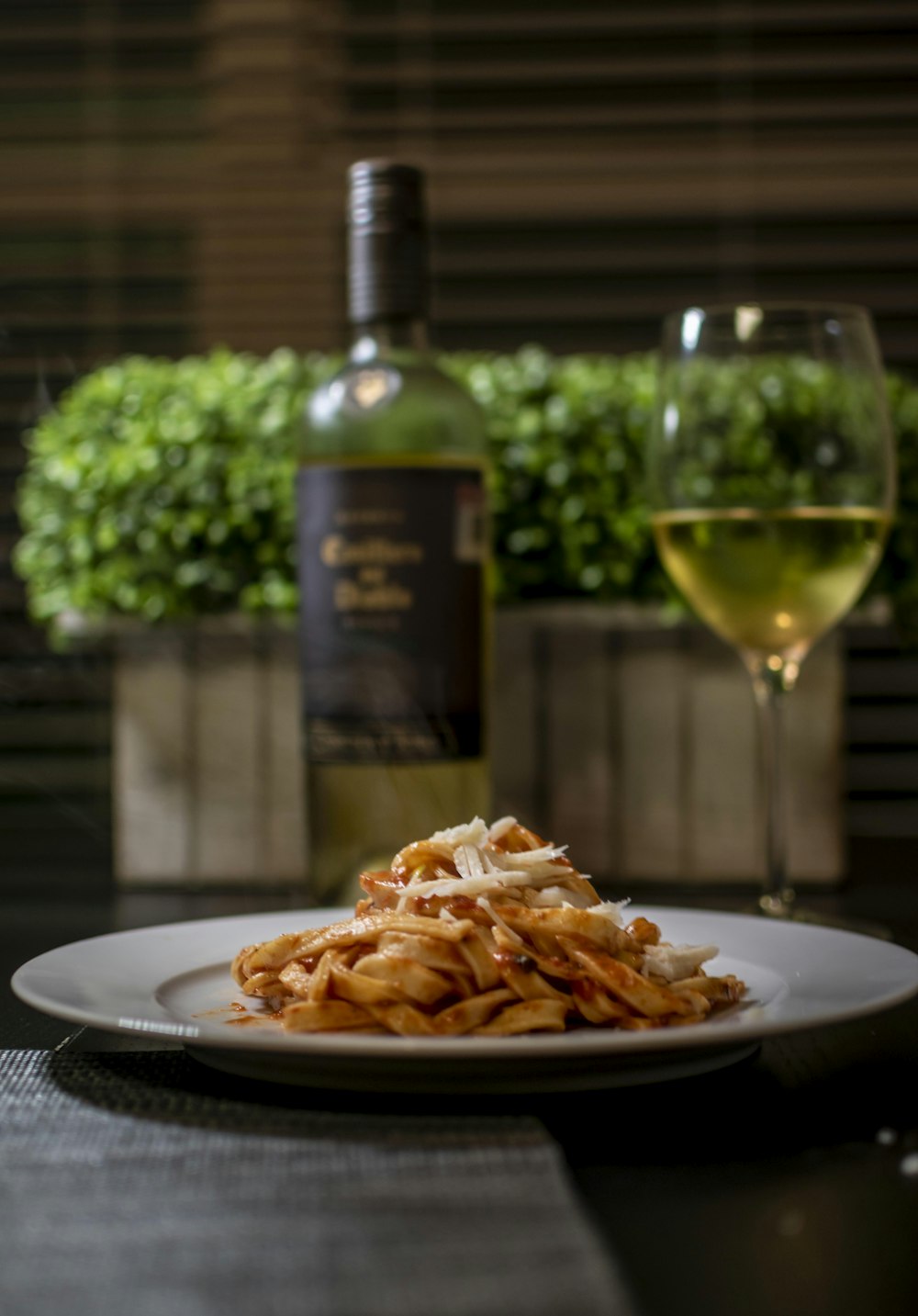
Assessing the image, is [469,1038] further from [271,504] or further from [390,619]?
[271,504]

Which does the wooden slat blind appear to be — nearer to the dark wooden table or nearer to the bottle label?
the bottle label

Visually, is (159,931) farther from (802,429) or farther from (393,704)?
(802,429)

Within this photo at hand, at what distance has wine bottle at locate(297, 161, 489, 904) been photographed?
99 centimetres

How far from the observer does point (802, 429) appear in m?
0.97

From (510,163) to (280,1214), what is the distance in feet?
6.72

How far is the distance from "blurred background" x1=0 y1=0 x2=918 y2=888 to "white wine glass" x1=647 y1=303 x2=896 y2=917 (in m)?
1.32

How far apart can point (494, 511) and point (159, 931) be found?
567 millimetres

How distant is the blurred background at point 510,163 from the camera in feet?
7.23

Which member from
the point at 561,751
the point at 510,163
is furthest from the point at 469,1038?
the point at 510,163

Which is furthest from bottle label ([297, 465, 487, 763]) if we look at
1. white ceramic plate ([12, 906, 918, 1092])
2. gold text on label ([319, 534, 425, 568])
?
white ceramic plate ([12, 906, 918, 1092])

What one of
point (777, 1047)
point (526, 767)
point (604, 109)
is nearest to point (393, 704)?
point (526, 767)

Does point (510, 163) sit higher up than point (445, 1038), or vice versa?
point (510, 163)

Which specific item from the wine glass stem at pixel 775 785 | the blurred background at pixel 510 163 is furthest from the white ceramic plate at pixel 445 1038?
the blurred background at pixel 510 163

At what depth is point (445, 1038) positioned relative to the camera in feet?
1.52
